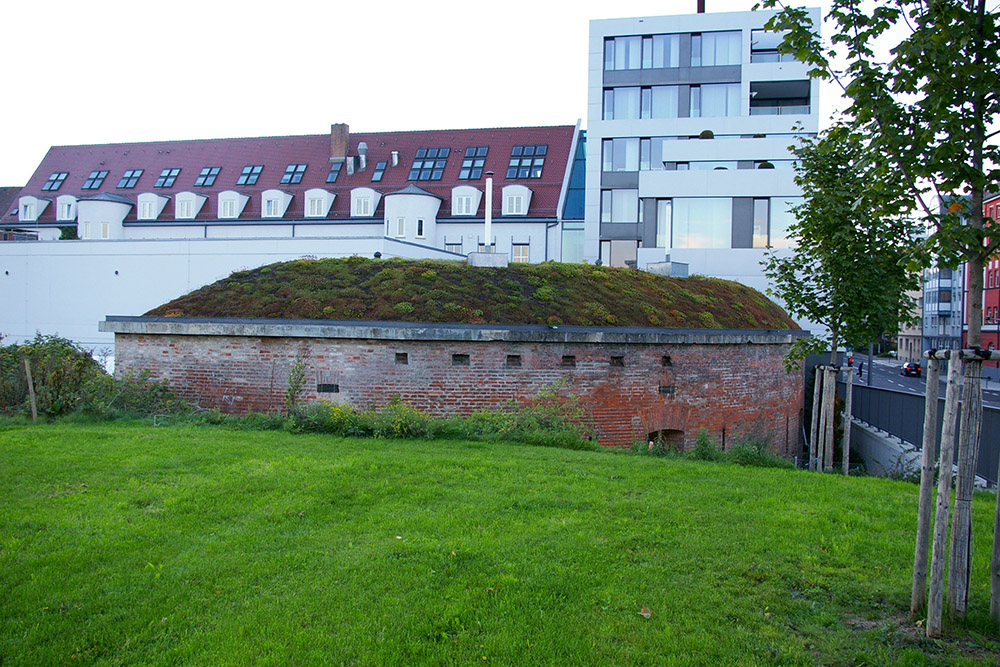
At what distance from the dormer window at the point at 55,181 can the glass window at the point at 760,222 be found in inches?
1829

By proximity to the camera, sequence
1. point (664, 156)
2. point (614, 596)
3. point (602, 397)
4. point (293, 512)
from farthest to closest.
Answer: point (664, 156) < point (602, 397) < point (293, 512) < point (614, 596)

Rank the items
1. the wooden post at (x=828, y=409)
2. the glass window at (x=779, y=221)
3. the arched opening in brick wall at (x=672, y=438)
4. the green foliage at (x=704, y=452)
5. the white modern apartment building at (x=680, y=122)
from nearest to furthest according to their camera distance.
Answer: the green foliage at (x=704, y=452)
the wooden post at (x=828, y=409)
the arched opening in brick wall at (x=672, y=438)
the glass window at (x=779, y=221)
the white modern apartment building at (x=680, y=122)

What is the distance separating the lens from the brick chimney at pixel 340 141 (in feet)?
150

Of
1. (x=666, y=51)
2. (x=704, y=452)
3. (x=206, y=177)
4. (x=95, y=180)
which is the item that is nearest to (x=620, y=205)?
(x=666, y=51)

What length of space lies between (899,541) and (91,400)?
12.4m

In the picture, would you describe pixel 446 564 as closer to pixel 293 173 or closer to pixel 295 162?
pixel 293 173

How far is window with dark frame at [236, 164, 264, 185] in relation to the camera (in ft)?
150

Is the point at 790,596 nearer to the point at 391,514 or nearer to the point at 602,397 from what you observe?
the point at 391,514

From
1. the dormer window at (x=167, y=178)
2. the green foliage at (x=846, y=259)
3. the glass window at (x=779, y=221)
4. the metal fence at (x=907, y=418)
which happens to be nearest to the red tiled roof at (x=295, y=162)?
the dormer window at (x=167, y=178)

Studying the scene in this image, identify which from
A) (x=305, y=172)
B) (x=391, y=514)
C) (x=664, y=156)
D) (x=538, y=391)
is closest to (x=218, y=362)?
(x=538, y=391)

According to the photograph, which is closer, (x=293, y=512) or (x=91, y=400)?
(x=293, y=512)

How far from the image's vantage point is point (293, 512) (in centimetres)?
679

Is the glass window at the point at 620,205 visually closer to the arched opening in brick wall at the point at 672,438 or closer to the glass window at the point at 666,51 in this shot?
the glass window at the point at 666,51

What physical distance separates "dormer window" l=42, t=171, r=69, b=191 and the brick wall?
1682 inches
